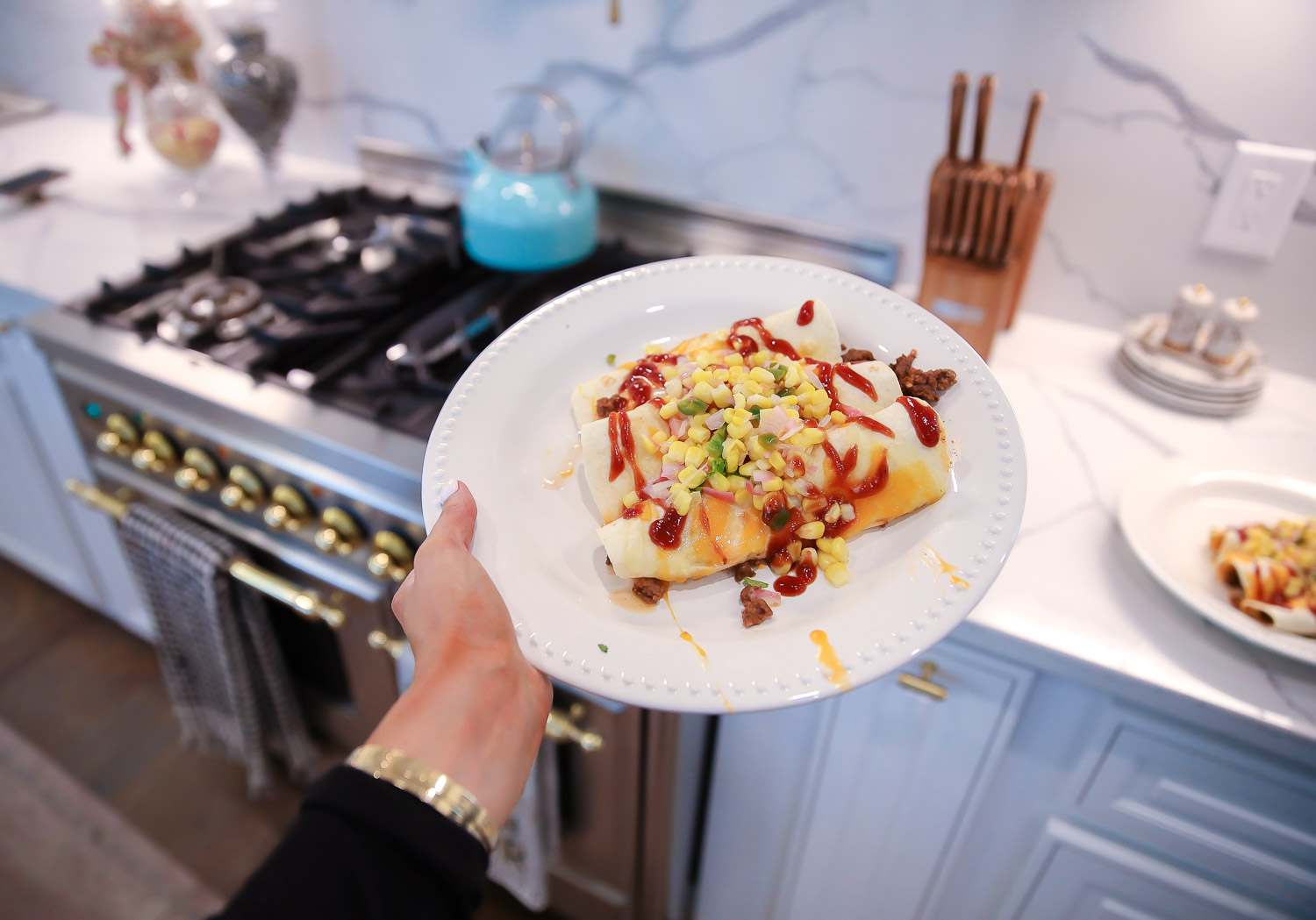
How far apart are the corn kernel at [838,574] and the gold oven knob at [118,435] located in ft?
3.85

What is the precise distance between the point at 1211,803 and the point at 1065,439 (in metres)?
0.47

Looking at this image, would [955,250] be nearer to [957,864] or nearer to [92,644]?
[957,864]

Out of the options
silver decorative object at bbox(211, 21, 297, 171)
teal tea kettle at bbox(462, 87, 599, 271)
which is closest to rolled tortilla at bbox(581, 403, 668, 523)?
teal tea kettle at bbox(462, 87, 599, 271)

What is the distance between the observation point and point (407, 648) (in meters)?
1.15

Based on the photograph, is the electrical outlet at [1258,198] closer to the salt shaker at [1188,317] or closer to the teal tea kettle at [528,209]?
the salt shaker at [1188,317]

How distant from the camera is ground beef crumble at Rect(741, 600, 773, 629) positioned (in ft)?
2.12

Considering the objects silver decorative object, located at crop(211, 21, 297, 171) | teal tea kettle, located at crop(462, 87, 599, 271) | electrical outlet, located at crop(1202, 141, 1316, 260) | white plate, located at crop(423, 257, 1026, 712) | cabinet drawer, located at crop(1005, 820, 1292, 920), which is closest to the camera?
white plate, located at crop(423, 257, 1026, 712)

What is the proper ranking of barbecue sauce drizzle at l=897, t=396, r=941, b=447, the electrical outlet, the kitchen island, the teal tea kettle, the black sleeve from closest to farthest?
the black sleeve
barbecue sauce drizzle at l=897, t=396, r=941, b=447
the kitchen island
the electrical outlet
the teal tea kettle

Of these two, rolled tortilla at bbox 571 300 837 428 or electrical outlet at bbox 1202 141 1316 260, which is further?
electrical outlet at bbox 1202 141 1316 260

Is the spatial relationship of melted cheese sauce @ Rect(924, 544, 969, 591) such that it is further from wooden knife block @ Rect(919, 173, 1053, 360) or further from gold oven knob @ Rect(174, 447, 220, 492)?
gold oven knob @ Rect(174, 447, 220, 492)

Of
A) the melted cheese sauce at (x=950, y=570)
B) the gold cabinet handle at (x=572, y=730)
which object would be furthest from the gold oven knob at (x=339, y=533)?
the melted cheese sauce at (x=950, y=570)

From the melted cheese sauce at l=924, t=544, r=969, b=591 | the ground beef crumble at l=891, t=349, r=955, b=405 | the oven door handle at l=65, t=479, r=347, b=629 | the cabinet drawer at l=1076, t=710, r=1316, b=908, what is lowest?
the oven door handle at l=65, t=479, r=347, b=629

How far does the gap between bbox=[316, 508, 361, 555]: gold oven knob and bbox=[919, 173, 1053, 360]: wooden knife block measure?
880 millimetres

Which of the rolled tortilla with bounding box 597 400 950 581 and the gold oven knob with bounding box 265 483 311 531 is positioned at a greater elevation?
the rolled tortilla with bounding box 597 400 950 581
